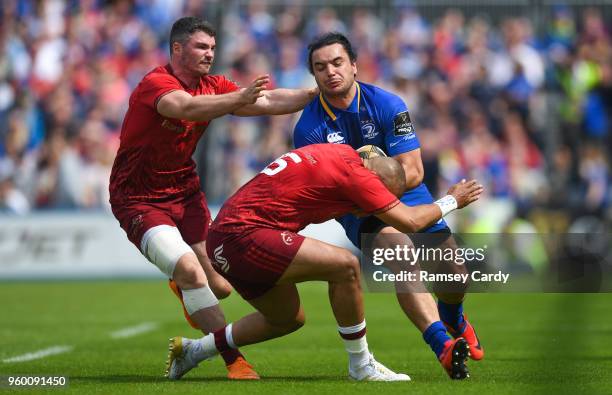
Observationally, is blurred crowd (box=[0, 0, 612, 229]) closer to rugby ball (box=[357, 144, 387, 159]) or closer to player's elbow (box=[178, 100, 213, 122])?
rugby ball (box=[357, 144, 387, 159])

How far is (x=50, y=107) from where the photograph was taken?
22.0m

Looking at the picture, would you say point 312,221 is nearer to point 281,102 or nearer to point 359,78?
point 281,102

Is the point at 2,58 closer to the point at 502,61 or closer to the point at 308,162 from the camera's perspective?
the point at 502,61

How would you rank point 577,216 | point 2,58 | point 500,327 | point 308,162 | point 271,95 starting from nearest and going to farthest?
point 308,162
point 271,95
point 500,327
point 577,216
point 2,58

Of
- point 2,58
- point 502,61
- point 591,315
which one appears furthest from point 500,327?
point 2,58

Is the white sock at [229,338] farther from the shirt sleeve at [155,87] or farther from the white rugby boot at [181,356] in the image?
the shirt sleeve at [155,87]

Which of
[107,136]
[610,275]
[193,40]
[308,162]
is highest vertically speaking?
[193,40]

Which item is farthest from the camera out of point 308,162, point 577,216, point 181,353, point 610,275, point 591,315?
point 577,216

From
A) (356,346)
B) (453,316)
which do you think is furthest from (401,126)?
(356,346)

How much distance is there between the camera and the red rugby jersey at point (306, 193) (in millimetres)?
7652

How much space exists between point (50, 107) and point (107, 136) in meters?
1.49

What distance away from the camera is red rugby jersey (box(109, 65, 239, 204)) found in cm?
883

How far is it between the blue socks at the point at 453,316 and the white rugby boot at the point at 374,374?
1281 millimetres

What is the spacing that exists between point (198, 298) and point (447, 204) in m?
1.97
